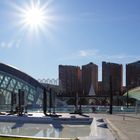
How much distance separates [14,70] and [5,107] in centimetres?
1500

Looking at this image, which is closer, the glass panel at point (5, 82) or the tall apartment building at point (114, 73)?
the glass panel at point (5, 82)

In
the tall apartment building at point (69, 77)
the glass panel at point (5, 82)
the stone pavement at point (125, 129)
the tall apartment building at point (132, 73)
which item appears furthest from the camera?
the tall apartment building at point (69, 77)

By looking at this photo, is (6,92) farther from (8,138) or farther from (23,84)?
(8,138)

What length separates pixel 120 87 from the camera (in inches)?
4552

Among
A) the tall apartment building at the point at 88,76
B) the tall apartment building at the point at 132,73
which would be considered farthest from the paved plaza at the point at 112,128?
the tall apartment building at the point at 88,76

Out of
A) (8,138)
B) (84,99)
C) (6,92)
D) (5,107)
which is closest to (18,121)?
(8,138)

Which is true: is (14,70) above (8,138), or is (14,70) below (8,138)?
above

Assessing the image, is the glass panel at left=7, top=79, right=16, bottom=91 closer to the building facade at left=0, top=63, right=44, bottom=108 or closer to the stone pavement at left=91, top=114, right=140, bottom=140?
the building facade at left=0, top=63, right=44, bottom=108

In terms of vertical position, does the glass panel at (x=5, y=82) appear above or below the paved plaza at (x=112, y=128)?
above

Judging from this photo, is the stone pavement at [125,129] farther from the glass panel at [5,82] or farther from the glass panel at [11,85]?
the glass panel at [11,85]

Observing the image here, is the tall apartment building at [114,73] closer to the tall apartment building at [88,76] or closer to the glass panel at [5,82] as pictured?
the tall apartment building at [88,76]

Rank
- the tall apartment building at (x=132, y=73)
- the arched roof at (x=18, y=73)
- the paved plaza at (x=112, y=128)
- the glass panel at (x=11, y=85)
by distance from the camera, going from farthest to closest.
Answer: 1. the tall apartment building at (x=132, y=73)
2. the glass panel at (x=11, y=85)
3. the arched roof at (x=18, y=73)
4. the paved plaza at (x=112, y=128)

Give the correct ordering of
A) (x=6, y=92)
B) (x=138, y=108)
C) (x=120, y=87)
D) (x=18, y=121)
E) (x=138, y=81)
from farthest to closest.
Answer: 1. (x=120, y=87)
2. (x=138, y=81)
3. (x=6, y=92)
4. (x=138, y=108)
5. (x=18, y=121)

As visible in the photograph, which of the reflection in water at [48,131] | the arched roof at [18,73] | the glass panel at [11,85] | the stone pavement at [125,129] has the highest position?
the arched roof at [18,73]
